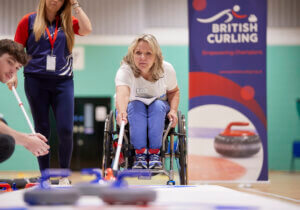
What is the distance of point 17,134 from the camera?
5.12 ft

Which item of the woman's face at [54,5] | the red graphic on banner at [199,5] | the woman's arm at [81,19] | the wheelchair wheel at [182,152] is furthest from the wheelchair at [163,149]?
the red graphic on banner at [199,5]

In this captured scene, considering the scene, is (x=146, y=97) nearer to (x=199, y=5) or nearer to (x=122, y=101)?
(x=122, y=101)

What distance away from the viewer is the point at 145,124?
2.29 m

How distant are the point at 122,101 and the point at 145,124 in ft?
0.67

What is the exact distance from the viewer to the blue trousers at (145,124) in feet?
7.40

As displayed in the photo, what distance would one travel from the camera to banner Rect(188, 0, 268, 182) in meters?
3.74

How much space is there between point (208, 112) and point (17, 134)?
2.45 metres

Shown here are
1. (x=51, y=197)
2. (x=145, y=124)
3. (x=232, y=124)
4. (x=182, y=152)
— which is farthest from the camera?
(x=232, y=124)

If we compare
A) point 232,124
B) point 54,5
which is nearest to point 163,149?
point 54,5

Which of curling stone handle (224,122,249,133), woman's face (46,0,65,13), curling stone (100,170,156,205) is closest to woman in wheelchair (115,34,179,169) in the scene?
woman's face (46,0,65,13)

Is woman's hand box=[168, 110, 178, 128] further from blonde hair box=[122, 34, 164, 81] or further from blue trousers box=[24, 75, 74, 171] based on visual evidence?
blue trousers box=[24, 75, 74, 171]

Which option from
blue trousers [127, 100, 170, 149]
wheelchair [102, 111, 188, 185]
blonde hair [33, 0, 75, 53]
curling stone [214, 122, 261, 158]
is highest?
blonde hair [33, 0, 75, 53]

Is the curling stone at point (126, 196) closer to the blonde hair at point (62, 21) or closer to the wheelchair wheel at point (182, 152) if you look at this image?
the wheelchair wheel at point (182, 152)

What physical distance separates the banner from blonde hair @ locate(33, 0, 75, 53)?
1.62 meters
